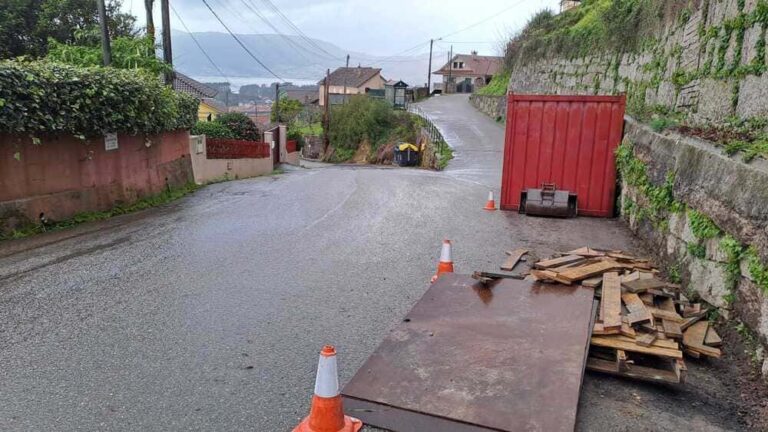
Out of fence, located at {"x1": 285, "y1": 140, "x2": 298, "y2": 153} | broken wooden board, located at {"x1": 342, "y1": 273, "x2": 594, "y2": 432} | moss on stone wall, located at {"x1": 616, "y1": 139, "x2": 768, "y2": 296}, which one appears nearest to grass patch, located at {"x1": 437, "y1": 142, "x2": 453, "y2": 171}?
moss on stone wall, located at {"x1": 616, "y1": 139, "x2": 768, "y2": 296}

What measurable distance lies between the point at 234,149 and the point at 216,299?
Result: 18.4m

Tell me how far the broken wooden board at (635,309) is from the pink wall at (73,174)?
9063 millimetres

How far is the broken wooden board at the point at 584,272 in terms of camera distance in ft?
19.7

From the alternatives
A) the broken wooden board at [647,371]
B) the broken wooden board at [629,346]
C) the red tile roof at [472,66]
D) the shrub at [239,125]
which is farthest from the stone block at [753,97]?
the red tile roof at [472,66]

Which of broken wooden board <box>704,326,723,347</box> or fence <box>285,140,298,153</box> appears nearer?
broken wooden board <box>704,326,723,347</box>

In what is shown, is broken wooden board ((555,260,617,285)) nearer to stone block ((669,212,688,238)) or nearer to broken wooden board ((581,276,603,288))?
broken wooden board ((581,276,603,288))

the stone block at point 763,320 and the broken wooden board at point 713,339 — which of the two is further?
the broken wooden board at point 713,339

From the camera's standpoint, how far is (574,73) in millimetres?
22781

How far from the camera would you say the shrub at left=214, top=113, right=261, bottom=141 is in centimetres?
2983

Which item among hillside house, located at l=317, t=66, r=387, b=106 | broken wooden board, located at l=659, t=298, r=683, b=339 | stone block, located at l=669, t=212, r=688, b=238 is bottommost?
broken wooden board, located at l=659, t=298, r=683, b=339

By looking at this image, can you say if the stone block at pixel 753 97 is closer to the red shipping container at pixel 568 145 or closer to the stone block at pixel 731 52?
the stone block at pixel 731 52

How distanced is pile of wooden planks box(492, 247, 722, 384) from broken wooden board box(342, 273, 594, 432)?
17 cm

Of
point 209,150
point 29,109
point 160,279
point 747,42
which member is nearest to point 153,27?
point 209,150

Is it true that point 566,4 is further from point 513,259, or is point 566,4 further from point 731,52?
point 513,259
